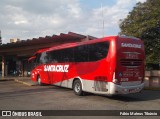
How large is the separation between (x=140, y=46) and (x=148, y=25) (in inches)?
543

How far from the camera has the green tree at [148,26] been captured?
95.1 feet

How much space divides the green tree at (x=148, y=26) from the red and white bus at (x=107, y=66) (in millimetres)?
12427

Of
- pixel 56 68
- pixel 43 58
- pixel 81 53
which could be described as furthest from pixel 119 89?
pixel 43 58

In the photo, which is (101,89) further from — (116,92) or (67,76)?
(67,76)

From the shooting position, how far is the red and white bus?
14.7 m

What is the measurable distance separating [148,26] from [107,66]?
600 inches

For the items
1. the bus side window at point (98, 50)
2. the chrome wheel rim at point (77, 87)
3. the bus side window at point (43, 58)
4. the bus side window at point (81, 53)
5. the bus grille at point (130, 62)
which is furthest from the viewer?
the bus side window at point (43, 58)

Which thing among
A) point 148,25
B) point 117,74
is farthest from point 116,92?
point 148,25

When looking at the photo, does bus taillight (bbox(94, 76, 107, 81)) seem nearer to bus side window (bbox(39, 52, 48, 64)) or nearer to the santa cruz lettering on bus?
the santa cruz lettering on bus

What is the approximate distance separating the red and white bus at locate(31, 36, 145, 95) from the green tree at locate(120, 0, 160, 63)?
40.8 ft

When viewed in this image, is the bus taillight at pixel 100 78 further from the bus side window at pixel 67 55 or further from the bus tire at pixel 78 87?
the bus side window at pixel 67 55

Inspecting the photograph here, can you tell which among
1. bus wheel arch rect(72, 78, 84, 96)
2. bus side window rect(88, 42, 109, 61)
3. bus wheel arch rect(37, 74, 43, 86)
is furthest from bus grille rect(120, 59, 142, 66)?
bus wheel arch rect(37, 74, 43, 86)

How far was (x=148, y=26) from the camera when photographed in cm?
2884

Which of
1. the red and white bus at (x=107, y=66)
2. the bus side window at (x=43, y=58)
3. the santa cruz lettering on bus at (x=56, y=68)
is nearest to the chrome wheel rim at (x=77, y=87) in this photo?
the red and white bus at (x=107, y=66)
